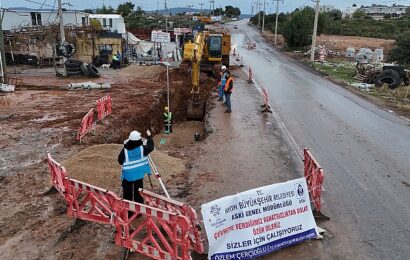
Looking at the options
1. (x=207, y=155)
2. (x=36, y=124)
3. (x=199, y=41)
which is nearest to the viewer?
(x=207, y=155)

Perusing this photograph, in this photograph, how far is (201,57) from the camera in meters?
22.5

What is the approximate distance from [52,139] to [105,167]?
4331 mm

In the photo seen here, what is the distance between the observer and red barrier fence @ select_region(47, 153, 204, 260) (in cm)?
629

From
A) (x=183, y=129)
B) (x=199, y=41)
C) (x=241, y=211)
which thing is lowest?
(x=183, y=129)

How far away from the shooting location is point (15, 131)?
14.3 m

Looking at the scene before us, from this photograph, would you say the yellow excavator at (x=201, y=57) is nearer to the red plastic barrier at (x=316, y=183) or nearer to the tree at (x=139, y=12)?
the red plastic barrier at (x=316, y=183)

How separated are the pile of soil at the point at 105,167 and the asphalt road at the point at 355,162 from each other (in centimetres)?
401

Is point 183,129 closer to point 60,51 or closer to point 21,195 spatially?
point 21,195

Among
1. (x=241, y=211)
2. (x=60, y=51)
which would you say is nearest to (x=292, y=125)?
(x=241, y=211)

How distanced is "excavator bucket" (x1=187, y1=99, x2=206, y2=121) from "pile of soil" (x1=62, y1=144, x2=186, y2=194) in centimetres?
840

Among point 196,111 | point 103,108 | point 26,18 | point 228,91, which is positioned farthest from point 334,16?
point 103,108

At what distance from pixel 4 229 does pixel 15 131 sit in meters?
7.37

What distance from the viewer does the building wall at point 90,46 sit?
37250mm

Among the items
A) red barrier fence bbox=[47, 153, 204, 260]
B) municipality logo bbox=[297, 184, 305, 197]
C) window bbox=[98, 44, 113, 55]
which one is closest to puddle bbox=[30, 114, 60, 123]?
red barrier fence bbox=[47, 153, 204, 260]
